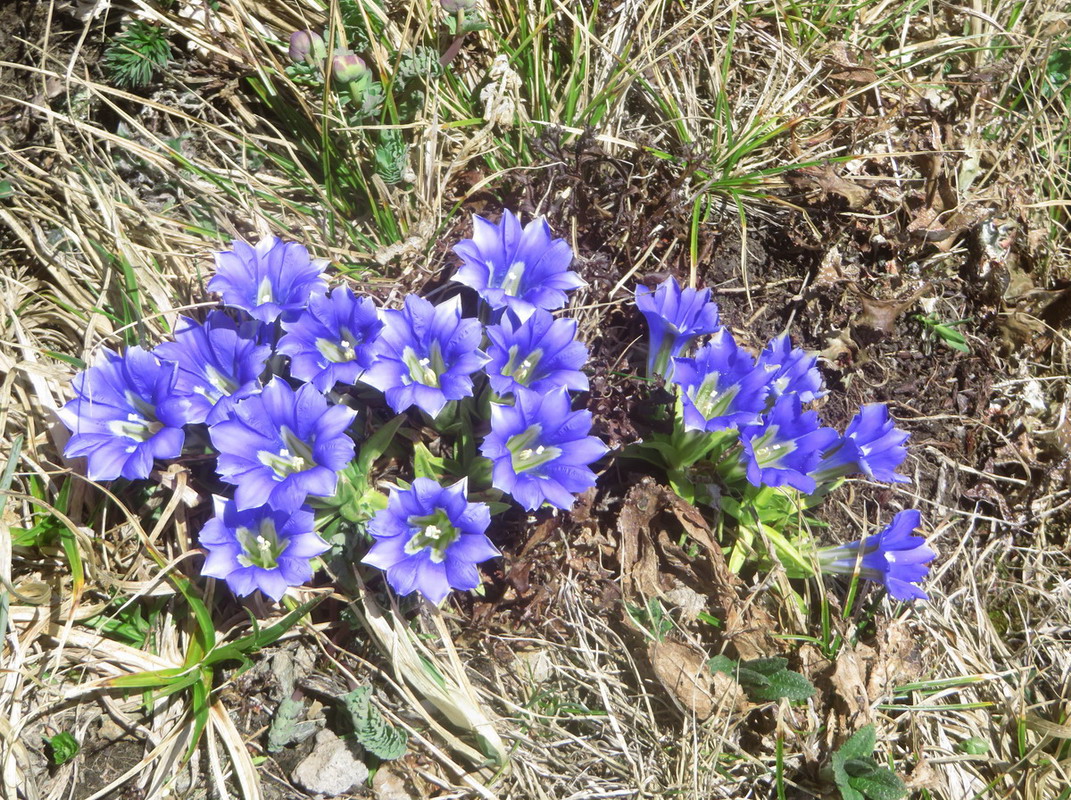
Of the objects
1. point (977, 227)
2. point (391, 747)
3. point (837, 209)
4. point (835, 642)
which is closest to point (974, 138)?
point (977, 227)

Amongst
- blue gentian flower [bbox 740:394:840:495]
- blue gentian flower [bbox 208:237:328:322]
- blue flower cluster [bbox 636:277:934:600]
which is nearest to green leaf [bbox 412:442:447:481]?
blue gentian flower [bbox 208:237:328:322]

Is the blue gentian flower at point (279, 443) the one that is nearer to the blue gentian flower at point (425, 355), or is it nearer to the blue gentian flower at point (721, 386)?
the blue gentian flower at point (425, 355)

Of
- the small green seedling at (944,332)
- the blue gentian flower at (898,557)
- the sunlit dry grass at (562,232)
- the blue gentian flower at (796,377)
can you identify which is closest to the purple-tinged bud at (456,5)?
the sunlit dry grass at (562,232)

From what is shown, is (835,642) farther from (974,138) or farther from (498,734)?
(974,138)

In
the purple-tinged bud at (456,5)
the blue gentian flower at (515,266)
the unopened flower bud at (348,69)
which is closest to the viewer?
the blue gentian flower at (515,266)

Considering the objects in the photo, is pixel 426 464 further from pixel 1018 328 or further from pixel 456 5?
pixel 1018 328

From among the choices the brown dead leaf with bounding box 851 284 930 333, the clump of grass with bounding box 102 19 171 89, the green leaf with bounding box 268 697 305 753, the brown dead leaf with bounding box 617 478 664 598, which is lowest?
the green leaf with bounding box 268 697 305 753

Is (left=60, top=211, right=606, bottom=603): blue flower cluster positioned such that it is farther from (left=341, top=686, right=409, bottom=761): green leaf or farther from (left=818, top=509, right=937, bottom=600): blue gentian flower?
(left=818, top=509, right=937, bottom=600): blue gentian flower
